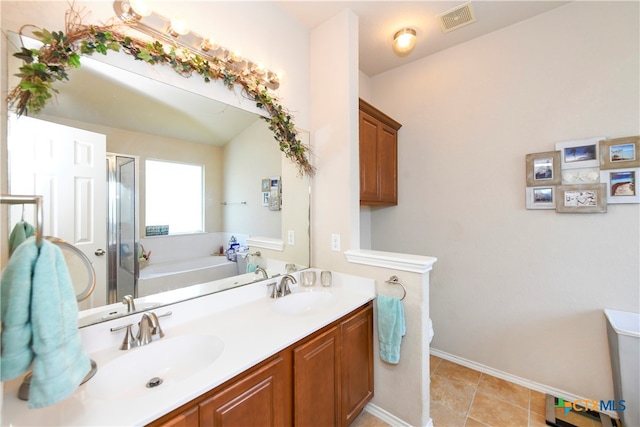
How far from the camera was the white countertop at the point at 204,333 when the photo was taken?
0.72 meters

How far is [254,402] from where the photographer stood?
3.33ft

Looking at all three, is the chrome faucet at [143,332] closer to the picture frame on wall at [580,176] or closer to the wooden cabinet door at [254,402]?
the wooden cabinet door at [254,402]

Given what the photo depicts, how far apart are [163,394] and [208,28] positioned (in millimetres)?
1751

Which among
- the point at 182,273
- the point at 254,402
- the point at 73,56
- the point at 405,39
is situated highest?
the point at 405,39

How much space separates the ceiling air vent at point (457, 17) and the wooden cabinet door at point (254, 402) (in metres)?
2.64

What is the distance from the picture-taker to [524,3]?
6.18 feet

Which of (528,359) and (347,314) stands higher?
(347,314)

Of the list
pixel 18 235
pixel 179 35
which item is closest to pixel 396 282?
pixel 18 235

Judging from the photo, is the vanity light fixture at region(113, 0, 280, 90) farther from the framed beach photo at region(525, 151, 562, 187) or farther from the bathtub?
the framed beach photo at region(525, 151, 562, 187)

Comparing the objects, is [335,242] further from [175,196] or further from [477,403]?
[477,403]

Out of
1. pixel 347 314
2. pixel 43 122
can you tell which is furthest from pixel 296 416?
pixel 43 122

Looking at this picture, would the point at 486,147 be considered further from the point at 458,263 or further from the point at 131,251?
the point at 131,251

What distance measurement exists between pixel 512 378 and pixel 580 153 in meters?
1.89

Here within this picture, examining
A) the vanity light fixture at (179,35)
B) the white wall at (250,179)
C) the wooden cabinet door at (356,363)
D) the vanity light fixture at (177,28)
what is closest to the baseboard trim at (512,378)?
the wooden cabinet door at (356,363)
